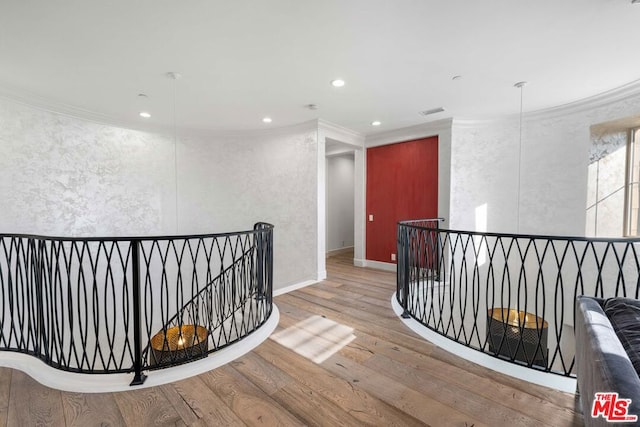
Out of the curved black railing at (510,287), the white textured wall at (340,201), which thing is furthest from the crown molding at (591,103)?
the white textured wall at (340,201)

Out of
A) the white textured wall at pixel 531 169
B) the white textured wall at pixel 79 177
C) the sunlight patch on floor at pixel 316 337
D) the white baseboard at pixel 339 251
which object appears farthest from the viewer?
the white baseboard at pixel 339 251

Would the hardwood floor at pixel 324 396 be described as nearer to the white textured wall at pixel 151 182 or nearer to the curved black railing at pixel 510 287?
the curved black railing at pixel 510 287

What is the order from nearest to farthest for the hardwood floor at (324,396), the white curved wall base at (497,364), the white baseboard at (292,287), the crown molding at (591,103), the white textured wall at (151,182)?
the hardwood floor at (324,396), the white curved wall base at (497,364), the crown molding at (591,103), the white textured wall at (151,182), the white baseboard at (292,287)

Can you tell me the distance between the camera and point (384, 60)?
2775 mm

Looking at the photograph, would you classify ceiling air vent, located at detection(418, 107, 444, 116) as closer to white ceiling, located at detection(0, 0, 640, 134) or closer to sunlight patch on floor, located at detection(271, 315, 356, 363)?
white ceiling, located at detection(0, 0, 640, 134)

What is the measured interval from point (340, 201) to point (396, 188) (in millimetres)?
2512

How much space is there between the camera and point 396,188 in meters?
5.55

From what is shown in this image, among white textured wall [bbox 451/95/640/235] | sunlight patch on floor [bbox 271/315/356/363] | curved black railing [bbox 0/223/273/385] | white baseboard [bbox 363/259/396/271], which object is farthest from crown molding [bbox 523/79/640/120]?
curved black railing [bbox 0/223/273/385]

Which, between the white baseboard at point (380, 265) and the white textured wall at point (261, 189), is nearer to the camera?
the white textured wall at point (261, 189)

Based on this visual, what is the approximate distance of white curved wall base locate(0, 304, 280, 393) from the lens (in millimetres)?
2091

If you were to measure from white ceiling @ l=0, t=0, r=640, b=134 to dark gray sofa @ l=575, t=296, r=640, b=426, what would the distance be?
82.1 inches

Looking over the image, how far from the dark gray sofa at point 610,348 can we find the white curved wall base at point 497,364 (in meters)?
0.67

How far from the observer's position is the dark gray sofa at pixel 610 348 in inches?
37.7

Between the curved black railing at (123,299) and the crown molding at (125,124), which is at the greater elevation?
the crown molding at (125,124)
